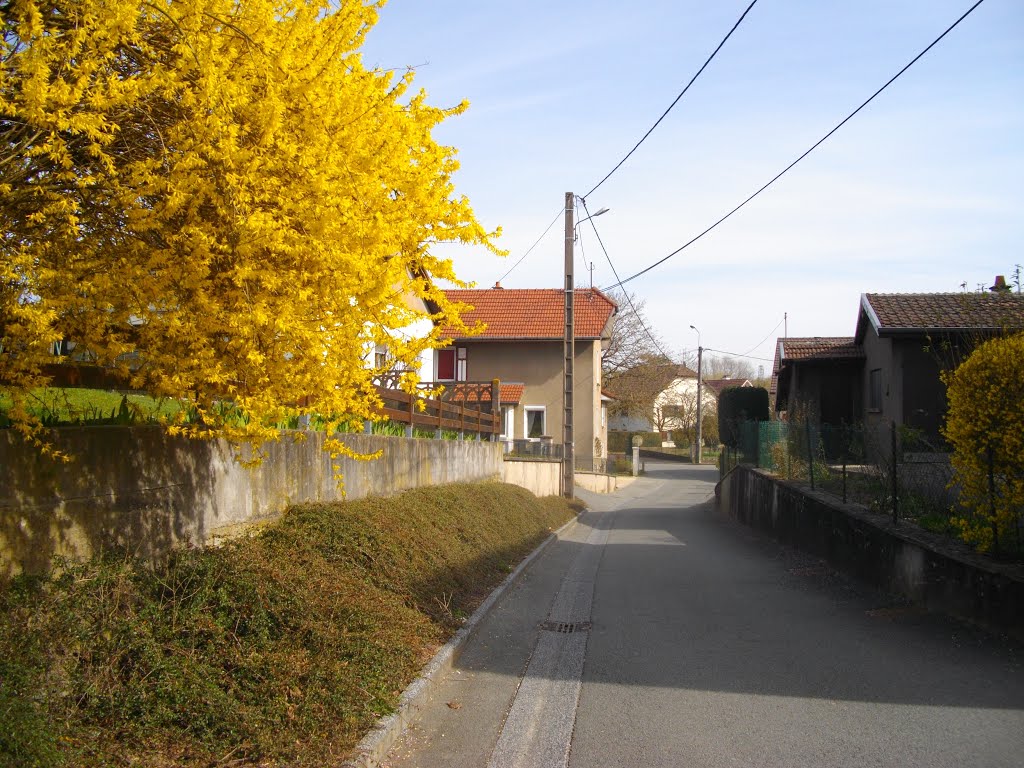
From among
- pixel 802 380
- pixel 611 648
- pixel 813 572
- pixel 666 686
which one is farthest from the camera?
pixel 802 380

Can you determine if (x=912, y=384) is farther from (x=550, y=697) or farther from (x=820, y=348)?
(x=550, y=697)

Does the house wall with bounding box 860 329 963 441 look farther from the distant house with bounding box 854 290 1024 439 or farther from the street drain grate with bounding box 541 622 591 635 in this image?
the street drain grate with bounding box 541 622 591 635

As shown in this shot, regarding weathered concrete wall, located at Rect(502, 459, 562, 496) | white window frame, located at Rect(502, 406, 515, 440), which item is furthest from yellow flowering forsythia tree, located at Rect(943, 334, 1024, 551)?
white window frame, located at Rect(502, 406, 515, 440)

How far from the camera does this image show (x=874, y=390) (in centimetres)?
2309

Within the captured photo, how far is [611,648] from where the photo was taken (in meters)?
7.65

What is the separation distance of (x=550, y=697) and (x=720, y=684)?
1.28 metres

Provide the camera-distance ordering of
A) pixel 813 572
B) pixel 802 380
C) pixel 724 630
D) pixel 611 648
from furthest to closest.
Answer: pixel 802 380 < pixel 813 572 < pixel 724 630 < pixel 611 648

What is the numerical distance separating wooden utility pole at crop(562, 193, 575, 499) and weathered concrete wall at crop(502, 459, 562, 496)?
67 centimetres

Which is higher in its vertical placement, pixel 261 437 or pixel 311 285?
pixel 311 285

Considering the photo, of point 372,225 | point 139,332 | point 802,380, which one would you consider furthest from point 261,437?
point 802,380

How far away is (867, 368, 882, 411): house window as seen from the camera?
22325 mm

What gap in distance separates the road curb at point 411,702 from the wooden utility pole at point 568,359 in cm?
1558

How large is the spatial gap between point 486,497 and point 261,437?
31.4ft

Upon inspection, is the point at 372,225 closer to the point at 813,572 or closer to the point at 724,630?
the point at 724,630
